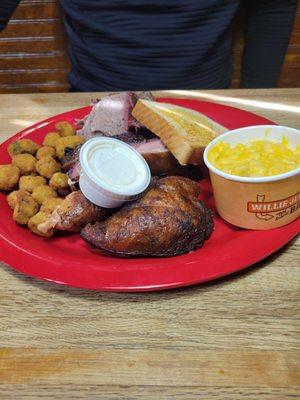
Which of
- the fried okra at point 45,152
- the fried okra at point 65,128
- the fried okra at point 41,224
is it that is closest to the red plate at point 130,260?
the fried okra at point 41,224

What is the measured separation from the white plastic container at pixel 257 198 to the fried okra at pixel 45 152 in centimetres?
47

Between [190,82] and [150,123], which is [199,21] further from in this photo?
[150,123]

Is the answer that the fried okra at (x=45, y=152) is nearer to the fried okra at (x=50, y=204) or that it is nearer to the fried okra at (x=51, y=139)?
the fried okra at (x=51, y=139)

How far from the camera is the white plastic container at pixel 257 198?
0.98 metres

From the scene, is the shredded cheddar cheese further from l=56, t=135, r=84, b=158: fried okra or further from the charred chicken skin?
l=56, t=135, r=84, b=158: fried okra

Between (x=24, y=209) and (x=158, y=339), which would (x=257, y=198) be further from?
(x=24, y=209)

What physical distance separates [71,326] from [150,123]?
2.06ft

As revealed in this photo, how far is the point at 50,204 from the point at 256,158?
19.5 inches

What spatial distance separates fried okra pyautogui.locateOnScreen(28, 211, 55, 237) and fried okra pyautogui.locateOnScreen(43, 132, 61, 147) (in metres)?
A: 0.34

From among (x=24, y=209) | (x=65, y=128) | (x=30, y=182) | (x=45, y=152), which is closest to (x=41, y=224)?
(x=24, y=209)

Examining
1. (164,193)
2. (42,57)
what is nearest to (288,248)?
(164,193)

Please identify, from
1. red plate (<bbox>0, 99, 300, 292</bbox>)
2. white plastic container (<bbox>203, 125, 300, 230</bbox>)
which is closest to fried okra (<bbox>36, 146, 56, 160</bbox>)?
red plate (<bbox>0, 99, 300, 292</bbox>)

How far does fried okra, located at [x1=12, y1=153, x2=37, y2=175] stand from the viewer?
127cm

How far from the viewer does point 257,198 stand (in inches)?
39.4
